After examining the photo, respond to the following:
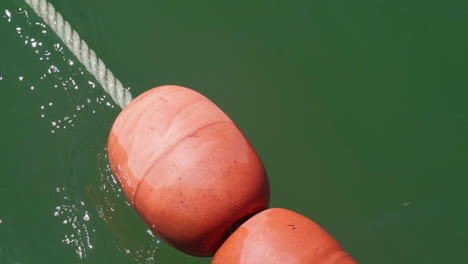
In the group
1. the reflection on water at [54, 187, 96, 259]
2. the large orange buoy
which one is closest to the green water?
the reflection on water at [54, 187, 96, 259]

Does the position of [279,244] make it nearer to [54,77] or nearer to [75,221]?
[75,221]

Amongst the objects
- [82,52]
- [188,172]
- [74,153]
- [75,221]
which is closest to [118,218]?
[75,221]

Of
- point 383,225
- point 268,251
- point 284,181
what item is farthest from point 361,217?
point 268,251

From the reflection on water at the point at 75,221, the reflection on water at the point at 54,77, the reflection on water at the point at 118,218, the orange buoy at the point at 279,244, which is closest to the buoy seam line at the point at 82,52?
the reflection on water at the point at 54,77

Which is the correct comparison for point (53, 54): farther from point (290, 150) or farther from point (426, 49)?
point (426, 49)

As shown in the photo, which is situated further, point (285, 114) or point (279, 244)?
point (285, 114)

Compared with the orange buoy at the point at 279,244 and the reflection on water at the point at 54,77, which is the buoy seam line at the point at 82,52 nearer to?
the reflection on water at the point at 54,77
